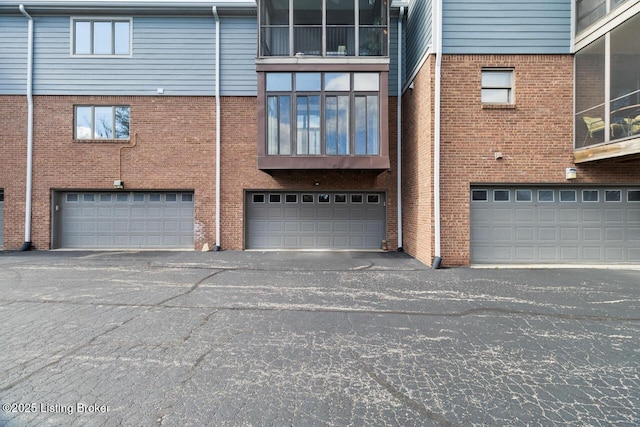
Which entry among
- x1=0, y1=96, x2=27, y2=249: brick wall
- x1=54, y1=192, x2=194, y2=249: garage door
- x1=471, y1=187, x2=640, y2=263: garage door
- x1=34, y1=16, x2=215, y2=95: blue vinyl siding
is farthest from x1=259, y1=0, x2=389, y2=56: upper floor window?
x1=0, y1=96, x2=27, y2=249: brick wall

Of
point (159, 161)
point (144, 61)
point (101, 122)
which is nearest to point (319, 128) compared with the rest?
point (159, 161)

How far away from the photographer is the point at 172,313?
4.69 m

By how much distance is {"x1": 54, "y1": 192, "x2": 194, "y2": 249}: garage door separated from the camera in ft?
37.0

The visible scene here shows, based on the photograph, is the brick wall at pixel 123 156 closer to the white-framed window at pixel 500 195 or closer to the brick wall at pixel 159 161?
the brick wall at pixel 159 161

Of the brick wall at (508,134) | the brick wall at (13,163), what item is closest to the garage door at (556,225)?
the brick wall at (508,134)

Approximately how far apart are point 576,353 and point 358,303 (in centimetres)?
276

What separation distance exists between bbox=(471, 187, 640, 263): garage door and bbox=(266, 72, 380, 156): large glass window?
3.43m

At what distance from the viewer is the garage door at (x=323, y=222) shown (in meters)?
11.2

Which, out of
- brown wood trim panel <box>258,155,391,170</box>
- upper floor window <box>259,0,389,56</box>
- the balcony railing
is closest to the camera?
brown wood trim panel <box>258,155,391,170</box>

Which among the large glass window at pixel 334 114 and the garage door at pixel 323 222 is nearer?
the large glass window at pixel 334 114

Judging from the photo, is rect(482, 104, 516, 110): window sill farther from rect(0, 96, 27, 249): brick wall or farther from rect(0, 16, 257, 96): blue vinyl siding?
rect(0, 96, 27, 249): brick wall

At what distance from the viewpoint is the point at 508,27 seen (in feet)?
27.3

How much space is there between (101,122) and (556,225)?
14.4 meters

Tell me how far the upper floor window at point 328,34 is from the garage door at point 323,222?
446 centimetres
